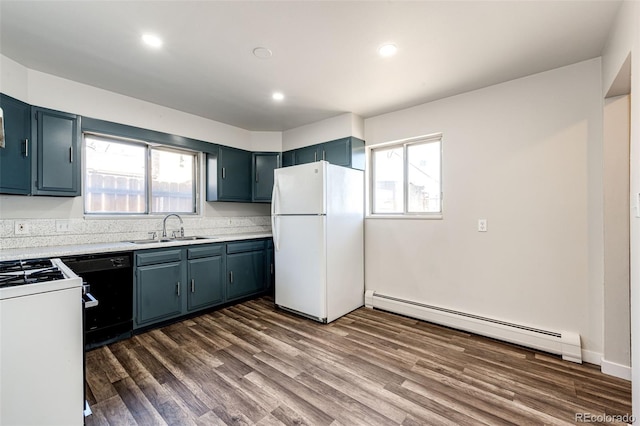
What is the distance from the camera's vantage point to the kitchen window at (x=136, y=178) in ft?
9.86

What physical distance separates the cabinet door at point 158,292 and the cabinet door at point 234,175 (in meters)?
1.23

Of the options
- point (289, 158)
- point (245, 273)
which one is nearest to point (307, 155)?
point (289, 158)

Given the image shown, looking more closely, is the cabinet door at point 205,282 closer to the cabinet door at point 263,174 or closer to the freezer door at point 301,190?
the freezer door at point 301,190

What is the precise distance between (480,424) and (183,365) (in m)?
2.10

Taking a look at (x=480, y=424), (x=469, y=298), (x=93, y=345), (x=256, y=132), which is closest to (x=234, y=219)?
(x=256, y=132)

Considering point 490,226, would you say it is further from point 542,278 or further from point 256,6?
point 256,6

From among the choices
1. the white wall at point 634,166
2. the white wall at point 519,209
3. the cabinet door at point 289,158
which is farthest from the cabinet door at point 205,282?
the white wall at point 634,166

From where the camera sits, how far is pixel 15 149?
2297 millimetres

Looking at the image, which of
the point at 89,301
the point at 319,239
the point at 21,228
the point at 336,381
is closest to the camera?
the point at 89,301

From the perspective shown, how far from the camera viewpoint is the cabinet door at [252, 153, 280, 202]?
4223 mm

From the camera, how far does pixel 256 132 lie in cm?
434

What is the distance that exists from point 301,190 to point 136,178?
202 centimetres

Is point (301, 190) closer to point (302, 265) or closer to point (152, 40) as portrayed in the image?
point (302, 265)

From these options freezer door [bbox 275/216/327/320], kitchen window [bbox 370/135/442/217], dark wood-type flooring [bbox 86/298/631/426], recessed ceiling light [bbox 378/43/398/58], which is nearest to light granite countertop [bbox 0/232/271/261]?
dark wood-type flooring [bbox 86/298/631/426]
